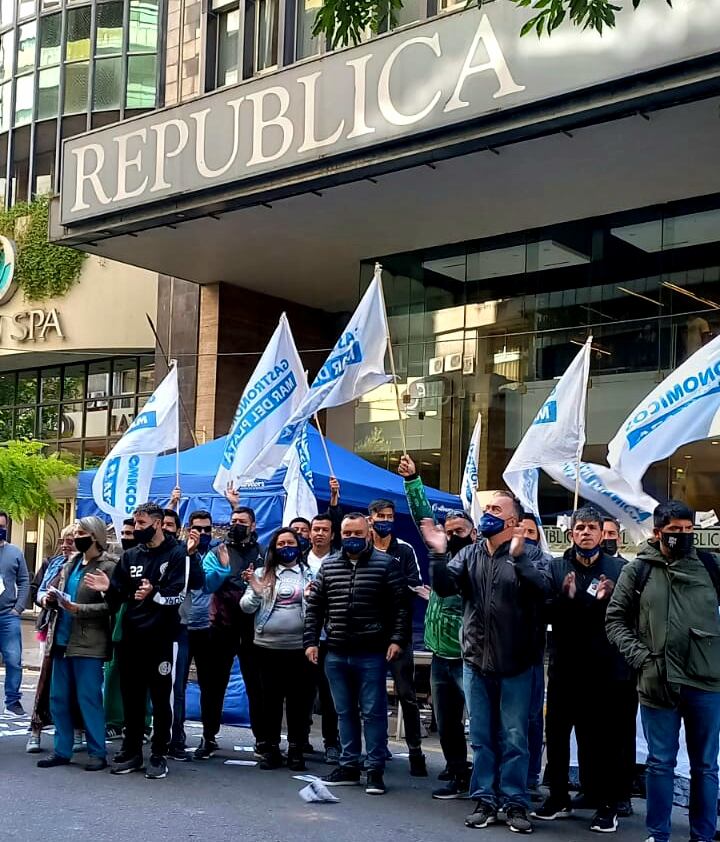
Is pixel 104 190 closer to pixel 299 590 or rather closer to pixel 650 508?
pixel 299 590

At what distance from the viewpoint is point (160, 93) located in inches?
871

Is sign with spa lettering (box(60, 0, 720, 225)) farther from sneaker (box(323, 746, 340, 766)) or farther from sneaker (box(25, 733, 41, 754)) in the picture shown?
sneaker (box(25, 733, 41, 754))

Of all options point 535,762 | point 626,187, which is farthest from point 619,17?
point 535,762

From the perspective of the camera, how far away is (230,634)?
29.7ft

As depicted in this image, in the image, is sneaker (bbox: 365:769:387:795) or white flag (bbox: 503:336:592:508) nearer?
sneaker (bbox: 365:769:387:795)

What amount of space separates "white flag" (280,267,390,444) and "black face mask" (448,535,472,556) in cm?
269

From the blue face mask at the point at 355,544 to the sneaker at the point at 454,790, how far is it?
5.34 ft

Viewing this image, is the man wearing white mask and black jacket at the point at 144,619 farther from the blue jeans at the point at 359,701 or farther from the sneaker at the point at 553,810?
the sneaker at the point at 553,810

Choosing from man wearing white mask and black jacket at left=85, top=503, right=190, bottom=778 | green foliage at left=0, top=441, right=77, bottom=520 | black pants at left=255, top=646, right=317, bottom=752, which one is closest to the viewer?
man wearing white mask and black jacket at left=85, top=503, right=190, bottom=778

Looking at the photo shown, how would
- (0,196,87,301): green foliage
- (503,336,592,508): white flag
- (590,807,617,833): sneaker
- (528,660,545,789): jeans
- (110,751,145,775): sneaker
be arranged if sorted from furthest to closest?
(0,196,87,301): green foliage → (503,336,592,508): white flag → (110,751,145,775): sneaker → (528,660,545,789): jeans → (590,807,617,833): sneaker

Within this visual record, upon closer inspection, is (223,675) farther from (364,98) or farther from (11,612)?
(364,98)

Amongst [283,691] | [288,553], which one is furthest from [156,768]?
[288,553]

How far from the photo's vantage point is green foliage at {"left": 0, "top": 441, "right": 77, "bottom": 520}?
22.9 meters

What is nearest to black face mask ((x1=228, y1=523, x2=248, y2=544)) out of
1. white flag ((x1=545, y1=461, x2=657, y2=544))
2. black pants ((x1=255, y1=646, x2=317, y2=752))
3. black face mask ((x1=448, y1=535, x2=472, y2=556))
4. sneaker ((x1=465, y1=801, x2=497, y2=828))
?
black pants ((x1=255, y1=646, x2=317, y2=752))
